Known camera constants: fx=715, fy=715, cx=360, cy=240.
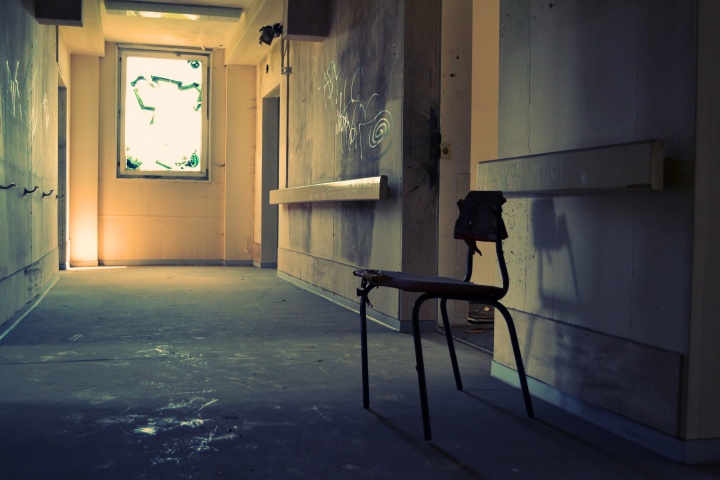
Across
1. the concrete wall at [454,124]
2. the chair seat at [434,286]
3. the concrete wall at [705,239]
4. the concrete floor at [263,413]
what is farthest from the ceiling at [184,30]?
the concrete wall at [705,239]

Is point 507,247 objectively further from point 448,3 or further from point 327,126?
point 327,126

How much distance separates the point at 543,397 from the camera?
3.07m

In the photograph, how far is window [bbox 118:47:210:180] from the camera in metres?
10.9

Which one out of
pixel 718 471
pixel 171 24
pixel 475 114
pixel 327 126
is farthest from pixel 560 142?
pixel 171 24

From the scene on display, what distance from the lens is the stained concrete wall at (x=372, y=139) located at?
5020 mm

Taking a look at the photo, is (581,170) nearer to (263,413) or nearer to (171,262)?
(263,413)

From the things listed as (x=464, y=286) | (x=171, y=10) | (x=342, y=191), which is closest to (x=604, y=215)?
(x=464, y=286)

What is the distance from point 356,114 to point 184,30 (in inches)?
200

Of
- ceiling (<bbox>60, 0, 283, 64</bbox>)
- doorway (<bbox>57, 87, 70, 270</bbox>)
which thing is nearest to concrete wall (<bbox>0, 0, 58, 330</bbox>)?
ceiling (<bbox>60, 0, 283, 64</bbox>)

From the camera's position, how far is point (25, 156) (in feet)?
18.9

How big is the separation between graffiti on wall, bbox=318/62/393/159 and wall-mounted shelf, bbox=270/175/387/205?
0.91ft

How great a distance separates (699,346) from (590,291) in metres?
0.55

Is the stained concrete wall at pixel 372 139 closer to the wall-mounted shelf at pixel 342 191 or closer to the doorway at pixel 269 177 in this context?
the wall-mounted shelf at pixel 342 191

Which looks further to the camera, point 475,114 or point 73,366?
point 475,114
